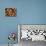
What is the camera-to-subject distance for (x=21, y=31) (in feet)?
11.0

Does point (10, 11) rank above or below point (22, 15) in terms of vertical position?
above

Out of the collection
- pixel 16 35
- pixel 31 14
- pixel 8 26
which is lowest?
pixel 16 35

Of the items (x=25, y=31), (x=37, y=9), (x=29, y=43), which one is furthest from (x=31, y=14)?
(x=29, y=43)

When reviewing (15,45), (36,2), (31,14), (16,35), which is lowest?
(15,45)

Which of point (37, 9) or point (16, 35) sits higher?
point (37, 9)

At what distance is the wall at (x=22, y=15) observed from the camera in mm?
3414

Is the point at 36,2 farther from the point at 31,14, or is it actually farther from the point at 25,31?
the point at 25,31

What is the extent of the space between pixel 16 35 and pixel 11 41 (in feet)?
0.65

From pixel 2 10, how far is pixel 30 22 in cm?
76

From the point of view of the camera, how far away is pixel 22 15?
3.44m

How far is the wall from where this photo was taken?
3414mm

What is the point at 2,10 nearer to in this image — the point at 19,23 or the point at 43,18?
the point at 19,23

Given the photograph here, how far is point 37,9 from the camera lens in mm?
3451

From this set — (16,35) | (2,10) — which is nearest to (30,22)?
(16,35)
